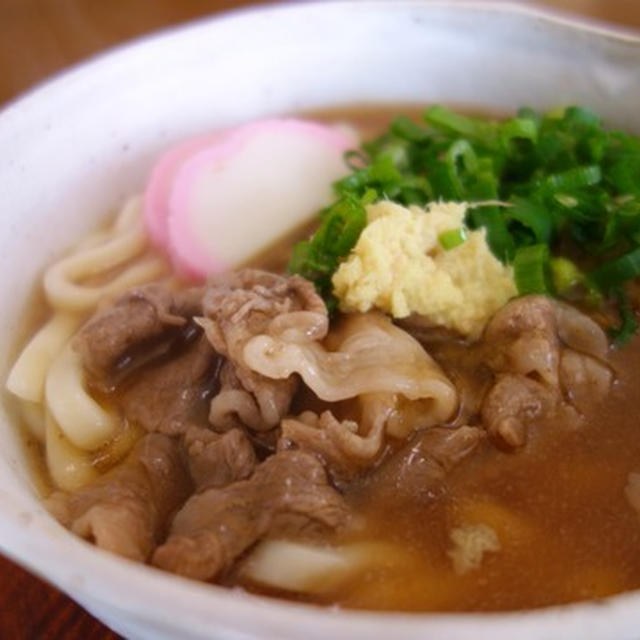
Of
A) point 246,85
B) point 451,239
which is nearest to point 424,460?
point 451,239

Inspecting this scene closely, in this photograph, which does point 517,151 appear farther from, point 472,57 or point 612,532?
point 612,532

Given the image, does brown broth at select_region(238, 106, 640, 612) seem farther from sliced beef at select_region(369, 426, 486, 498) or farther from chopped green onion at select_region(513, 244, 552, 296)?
chopped green onion at select_region(513, 244, 552, 296)

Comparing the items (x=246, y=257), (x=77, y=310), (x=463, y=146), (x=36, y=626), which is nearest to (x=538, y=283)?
(x=463, y=146)

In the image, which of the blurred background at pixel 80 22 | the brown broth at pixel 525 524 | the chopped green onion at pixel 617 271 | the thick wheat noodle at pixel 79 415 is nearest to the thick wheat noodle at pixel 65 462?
the thick wheat noodle at pixel 79 415

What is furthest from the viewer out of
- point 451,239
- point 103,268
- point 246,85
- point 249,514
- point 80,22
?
point 80,22

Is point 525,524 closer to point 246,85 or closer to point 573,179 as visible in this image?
point 573,179

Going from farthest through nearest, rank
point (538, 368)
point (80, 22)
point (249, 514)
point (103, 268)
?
point (80, 22)
point (103, 268)
point (538, 368)
point (249, 514)

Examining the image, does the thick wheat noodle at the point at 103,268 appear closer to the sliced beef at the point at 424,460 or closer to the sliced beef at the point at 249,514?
the sliced beef at the point at 249,514
